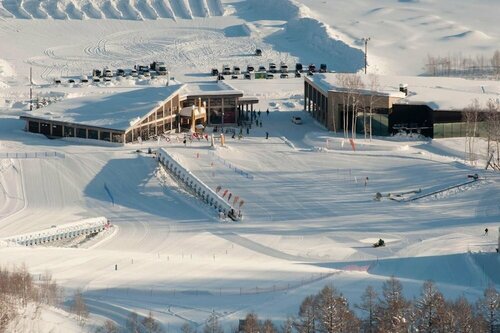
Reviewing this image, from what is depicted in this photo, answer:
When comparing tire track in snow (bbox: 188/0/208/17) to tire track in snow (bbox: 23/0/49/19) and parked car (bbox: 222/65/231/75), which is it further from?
parked car (bbox: 222/65/231/75)

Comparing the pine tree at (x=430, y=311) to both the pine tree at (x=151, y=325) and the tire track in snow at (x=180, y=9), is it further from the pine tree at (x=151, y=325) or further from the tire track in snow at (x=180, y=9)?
the tire track in snow at (x=180, y=9)

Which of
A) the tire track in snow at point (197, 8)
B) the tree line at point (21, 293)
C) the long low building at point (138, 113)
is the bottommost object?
the tree line at point (21, 293)

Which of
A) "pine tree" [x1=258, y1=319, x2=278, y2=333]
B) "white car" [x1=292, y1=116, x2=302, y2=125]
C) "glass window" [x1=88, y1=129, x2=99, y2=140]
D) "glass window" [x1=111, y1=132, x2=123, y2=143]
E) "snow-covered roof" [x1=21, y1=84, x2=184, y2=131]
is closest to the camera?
"pine tree" [x1=258, y1=319, x2=278, y2=333]

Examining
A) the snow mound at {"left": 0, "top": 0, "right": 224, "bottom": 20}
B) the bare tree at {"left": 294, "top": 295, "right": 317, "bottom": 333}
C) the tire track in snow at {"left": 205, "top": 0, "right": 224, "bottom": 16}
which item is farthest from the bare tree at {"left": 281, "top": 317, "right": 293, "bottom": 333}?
the tire track in snow at {"left": 205, "top": 0, "right": 224, "bottom": 16}

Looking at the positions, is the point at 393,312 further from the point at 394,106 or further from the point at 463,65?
the point at 463,65

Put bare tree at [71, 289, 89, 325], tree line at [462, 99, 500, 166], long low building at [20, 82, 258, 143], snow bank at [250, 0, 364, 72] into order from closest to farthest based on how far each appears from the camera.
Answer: bare tree at [71, 289, 89, 325], tree line at [462, 99, 500, 166], long low building at [20, 82, 258, 143], snow bank at [250, 0, 364, 72]

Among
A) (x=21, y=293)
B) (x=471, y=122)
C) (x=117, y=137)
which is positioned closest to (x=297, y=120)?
(x=471, y=122)

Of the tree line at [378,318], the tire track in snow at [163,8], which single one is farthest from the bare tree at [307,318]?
the tire track in snow at [163,8]
